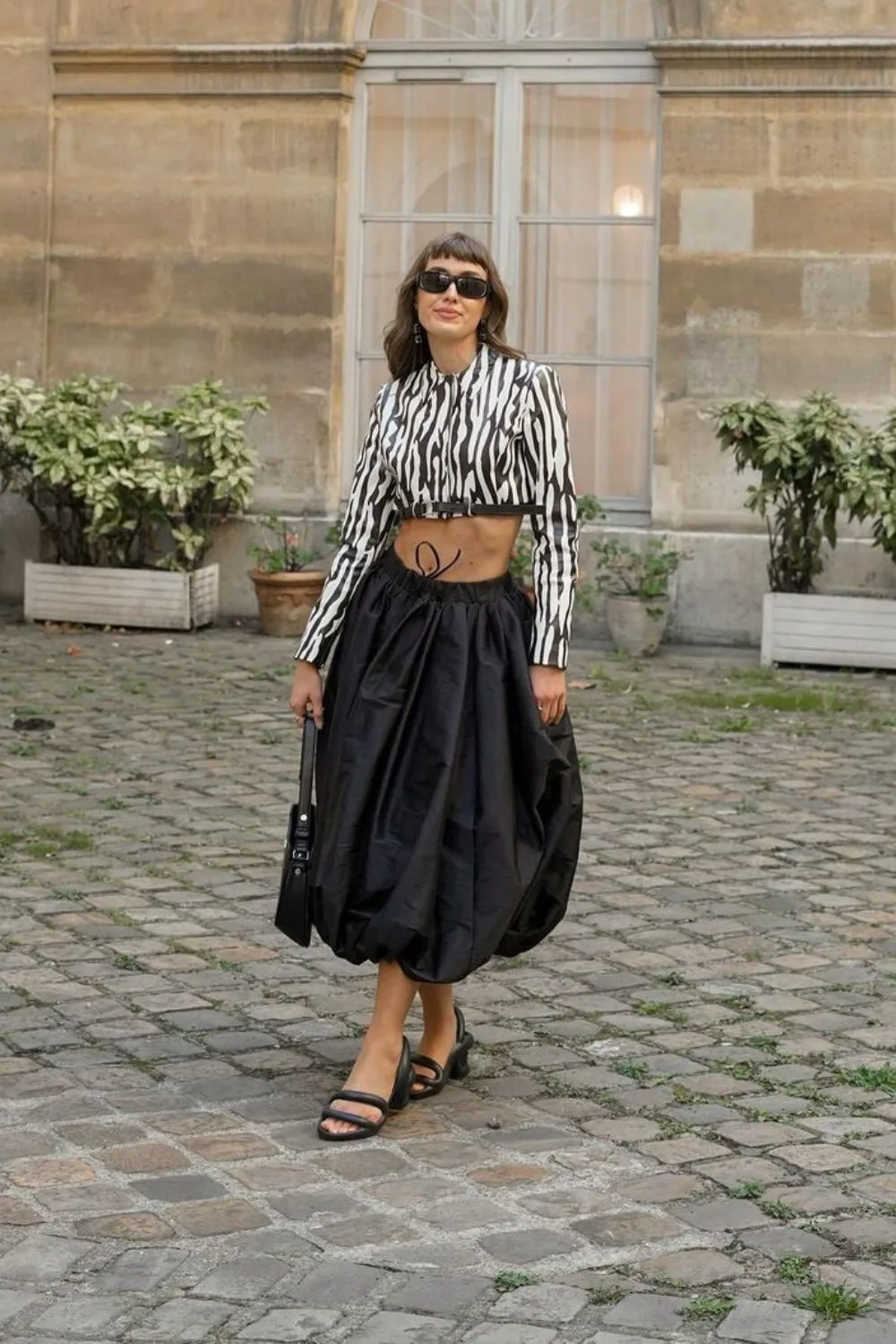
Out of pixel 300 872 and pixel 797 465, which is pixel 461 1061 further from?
pixel 797 465

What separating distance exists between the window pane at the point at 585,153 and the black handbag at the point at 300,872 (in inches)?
314

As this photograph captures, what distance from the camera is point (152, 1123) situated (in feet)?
15.8

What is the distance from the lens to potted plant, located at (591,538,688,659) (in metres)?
11.6

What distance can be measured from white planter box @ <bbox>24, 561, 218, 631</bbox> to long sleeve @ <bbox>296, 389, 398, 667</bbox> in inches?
282

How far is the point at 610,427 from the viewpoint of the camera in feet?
40.8

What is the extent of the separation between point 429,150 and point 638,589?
8.94 ft

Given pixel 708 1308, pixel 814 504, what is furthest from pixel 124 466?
pixel 708 1308

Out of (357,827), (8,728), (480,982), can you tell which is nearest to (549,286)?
(8,728)

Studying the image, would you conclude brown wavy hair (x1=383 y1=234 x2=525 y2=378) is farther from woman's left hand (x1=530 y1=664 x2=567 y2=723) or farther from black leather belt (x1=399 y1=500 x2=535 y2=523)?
woman's left hand (x1=530 y1=664 x2=567 y2=723)

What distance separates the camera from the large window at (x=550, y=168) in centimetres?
1227

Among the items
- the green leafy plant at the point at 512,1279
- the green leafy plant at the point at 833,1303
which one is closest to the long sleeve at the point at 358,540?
the green leafy plant at the point at 512,1279

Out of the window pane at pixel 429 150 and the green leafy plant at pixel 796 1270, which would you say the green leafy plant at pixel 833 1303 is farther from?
the window pane at pixel 429 150

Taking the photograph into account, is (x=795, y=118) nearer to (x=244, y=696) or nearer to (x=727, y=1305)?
(x=244, y=696)

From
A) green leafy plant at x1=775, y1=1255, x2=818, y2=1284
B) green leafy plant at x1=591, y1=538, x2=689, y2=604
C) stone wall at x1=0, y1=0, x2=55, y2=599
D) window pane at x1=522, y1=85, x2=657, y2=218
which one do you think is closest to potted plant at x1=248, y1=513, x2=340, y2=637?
green leafy plant at x1=591, y1=538, x2=689, y2=604
